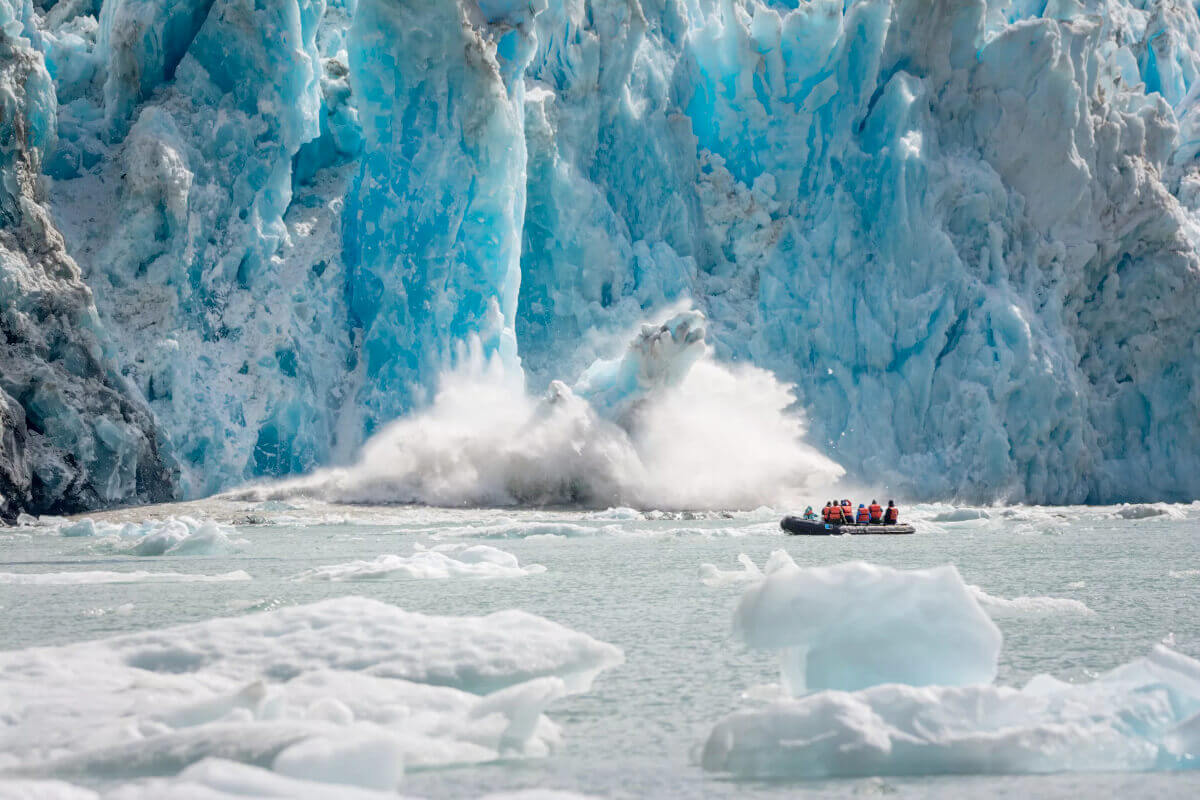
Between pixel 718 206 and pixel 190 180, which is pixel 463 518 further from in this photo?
pixel 718 206

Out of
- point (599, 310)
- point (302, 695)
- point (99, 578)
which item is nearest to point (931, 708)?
point (302, 695)

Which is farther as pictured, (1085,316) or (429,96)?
(1085,316)

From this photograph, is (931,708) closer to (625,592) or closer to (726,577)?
(625,592)

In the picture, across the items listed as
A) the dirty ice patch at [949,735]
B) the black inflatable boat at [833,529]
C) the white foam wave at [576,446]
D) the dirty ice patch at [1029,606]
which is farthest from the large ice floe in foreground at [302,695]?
the white foam wave at [576,446]

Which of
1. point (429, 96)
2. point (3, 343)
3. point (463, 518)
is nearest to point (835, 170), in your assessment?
point (429, 96)

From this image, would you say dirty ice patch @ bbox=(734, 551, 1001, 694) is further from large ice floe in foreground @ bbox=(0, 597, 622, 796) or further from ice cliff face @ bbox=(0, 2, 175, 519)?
ice cliff face @ bbox=(0, 2, 175, 519)

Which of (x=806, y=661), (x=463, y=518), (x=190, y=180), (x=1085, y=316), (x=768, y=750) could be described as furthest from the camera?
(x=1085, y=316)

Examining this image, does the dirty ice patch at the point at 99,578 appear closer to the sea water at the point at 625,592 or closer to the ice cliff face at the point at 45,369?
the sea water at the point at 625,592

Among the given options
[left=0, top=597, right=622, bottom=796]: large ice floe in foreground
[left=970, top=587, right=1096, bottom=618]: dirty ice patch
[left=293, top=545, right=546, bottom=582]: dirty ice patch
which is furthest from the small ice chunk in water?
[left=0, top=597, right=622, bottom=796]: large ice floe in foreground
